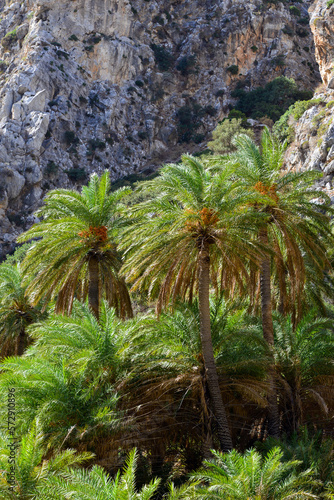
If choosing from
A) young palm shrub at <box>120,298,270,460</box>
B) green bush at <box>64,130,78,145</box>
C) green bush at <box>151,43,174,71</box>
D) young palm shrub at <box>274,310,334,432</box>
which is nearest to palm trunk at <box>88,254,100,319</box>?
young palm shrub at <box>120,298,270,460</box>

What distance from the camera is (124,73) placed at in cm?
6788

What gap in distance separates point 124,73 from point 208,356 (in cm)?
6443

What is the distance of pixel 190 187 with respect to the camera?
37.4 ft

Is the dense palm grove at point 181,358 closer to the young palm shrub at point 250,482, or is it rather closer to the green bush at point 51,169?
the young palm shrub at point 250,482

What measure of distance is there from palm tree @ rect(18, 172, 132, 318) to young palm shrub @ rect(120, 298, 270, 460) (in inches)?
111

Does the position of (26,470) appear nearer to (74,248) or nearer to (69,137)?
(74,248)

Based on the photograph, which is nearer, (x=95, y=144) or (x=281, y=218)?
(x=281, y=218)

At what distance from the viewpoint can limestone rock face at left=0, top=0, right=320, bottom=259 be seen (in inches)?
2271

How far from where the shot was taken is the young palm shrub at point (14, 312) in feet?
57.7

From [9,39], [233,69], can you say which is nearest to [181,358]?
[233,69]

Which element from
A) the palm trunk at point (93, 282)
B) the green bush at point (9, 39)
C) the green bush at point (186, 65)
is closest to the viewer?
the palm trunk at point (93, 282)

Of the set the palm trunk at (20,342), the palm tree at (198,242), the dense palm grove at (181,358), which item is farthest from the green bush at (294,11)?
the palm trunk at (20,342)

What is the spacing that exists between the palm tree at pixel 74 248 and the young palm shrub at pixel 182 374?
9.25 ft

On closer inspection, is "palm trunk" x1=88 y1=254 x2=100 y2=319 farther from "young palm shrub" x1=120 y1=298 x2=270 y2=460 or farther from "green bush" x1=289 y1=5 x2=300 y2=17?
"green bush" x1=289 y1=5 x2=300 y2=17
